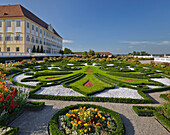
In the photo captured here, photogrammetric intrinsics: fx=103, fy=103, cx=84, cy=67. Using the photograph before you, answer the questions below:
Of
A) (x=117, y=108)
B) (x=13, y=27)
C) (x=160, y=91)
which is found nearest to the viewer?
(x=117, y=108)

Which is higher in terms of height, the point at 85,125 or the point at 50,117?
the point at 85,125


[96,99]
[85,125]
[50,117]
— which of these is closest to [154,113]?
[96,99]

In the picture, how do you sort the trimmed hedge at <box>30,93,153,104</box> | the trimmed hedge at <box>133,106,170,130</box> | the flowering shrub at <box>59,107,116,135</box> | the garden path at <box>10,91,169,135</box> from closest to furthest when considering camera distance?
the flowering shrub at <box>59,107,116,135</box>
the garden path at <box>10,91,169,135</box>
the trimmed hedge at <box>133,106,170,130</box>
the trimmed hedge at <box>30,93,153,104</box>

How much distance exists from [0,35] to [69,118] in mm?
36947

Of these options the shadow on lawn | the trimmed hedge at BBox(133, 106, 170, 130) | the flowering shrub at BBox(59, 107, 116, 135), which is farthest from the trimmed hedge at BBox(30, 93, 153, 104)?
the flowering shrub at BBox(59, 107, 116, 135)

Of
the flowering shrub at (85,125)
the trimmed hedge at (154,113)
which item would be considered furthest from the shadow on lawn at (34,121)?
the trimmed hedge at (154,113)

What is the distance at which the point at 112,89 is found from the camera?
7059mm

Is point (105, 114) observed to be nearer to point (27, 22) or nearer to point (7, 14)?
point (27, 22)

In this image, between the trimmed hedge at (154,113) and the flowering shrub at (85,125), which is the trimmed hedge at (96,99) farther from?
the flowering shrub at (85,125)

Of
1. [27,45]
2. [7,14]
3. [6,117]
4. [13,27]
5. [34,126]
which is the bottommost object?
[34,126]

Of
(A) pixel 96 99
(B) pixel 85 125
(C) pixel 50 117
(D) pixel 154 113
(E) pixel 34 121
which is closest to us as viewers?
(B) pixel 85 125

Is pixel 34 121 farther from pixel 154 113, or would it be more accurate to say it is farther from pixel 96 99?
pixel 154 113

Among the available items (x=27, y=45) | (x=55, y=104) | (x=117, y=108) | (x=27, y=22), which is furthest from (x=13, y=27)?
(x=117, y=108)

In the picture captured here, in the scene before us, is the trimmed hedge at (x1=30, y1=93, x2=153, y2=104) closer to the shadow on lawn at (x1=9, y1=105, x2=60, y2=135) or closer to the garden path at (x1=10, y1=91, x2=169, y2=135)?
the garden path at (x1=10, y1=91, x2=169, y2=135)
